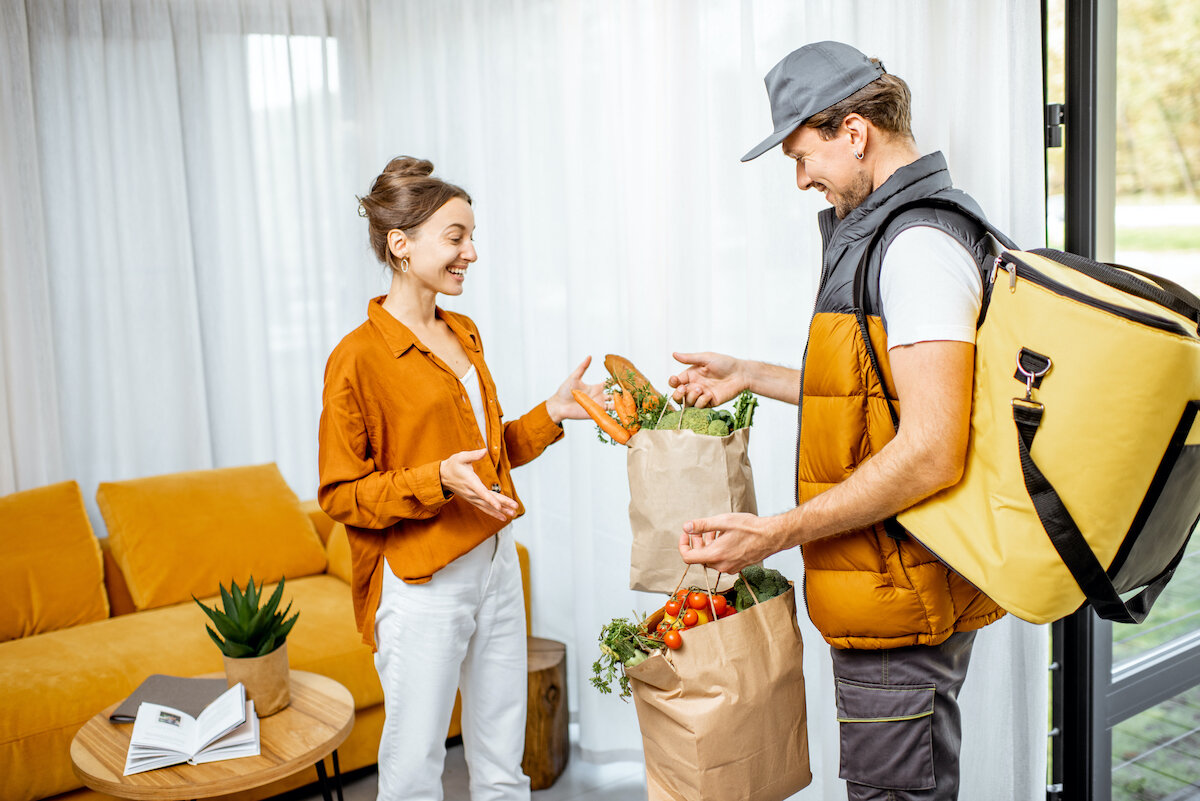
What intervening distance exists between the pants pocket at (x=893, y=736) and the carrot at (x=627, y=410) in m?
0.62

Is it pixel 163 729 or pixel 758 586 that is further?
pixel 163 729

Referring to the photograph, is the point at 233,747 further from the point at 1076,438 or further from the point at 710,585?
the point at 1076,438

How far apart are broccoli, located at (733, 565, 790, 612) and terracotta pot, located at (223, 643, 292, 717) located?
1.20m

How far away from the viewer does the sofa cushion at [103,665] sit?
248cm

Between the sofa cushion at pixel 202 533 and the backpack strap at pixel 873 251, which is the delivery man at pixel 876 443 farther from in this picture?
the sofa cushion at pixel 202 533

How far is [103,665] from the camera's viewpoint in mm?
2705

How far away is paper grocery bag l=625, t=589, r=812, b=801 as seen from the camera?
60.2 inches

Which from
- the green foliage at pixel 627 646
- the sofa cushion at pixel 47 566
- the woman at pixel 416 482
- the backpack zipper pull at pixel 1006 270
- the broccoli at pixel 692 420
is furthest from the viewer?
the sofa cushion at pixel 47 566

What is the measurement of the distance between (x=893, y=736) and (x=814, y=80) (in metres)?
1.04

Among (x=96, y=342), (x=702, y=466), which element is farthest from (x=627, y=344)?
(x=96, y=342)

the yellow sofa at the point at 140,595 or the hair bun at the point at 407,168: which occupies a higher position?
the hair bun at the point at 407,168

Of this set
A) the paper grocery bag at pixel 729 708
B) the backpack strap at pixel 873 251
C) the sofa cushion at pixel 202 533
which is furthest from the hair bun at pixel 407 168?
the sofa cushion at pixel 202 533

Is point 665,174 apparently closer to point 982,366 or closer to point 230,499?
point 982,366

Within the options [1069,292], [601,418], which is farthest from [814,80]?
[601,418]
